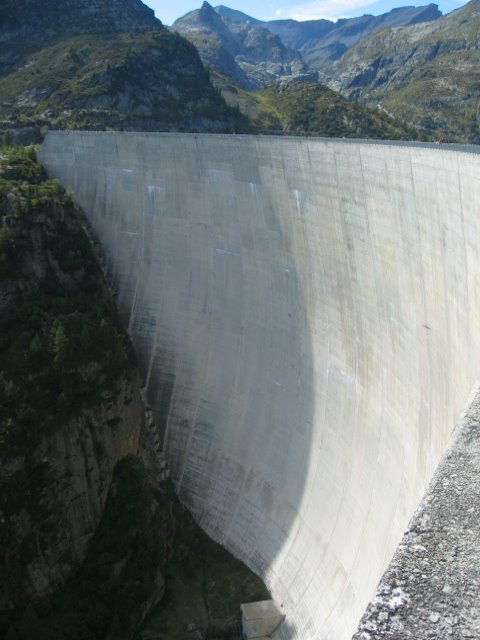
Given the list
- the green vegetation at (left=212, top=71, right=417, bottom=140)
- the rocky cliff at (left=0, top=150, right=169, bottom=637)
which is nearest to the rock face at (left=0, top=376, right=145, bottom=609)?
the rocky cliff at (left=0, top=150, right=169, bottom=637)

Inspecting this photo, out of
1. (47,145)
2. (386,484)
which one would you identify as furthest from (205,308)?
(47,145)

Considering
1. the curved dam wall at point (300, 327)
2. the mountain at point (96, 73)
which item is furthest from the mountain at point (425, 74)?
the curved dam wall at point (300, 327)

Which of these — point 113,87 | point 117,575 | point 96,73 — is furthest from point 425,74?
point 117,575

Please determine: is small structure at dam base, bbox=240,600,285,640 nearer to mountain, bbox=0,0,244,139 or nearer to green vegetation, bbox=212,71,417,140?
mountain, bbox=0,0,244,139

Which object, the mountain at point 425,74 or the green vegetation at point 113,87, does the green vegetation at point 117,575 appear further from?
the mountain at point 425,74

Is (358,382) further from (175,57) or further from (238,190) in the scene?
(175,57)

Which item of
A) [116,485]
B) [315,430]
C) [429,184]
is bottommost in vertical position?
[116,485]
